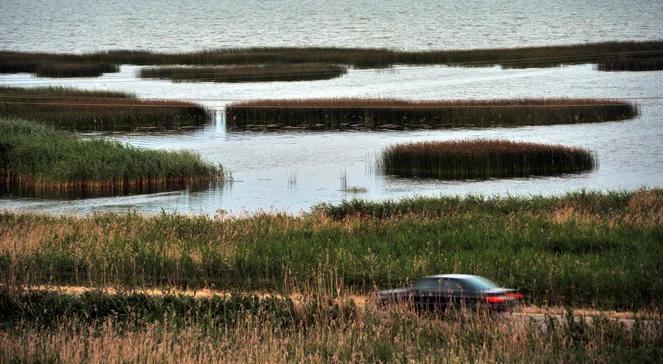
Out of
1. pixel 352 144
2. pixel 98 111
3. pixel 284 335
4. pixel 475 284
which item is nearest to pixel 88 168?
pixel 352 144

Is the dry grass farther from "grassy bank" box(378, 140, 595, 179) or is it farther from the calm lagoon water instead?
"grassy bank" box(378, 140, 595, 179)

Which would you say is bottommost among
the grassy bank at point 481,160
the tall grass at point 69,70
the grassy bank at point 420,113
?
the tall grass at point 69,70

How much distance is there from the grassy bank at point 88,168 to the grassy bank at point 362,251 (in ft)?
44.2

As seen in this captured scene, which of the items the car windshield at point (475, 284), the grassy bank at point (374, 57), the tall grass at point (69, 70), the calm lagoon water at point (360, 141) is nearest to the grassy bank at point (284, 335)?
the car windshield at point (475, 284)

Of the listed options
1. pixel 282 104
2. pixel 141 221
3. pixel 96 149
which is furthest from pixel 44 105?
pixel 141 221

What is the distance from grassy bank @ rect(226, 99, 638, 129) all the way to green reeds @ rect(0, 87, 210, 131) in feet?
10.6

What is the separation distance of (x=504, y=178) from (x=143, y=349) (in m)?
34.6

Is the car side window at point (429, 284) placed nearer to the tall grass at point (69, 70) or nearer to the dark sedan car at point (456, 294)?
the dark sedan car at point (456, 294)

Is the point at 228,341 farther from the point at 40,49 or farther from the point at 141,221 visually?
the point at 40,49

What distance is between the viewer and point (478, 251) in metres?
25.6

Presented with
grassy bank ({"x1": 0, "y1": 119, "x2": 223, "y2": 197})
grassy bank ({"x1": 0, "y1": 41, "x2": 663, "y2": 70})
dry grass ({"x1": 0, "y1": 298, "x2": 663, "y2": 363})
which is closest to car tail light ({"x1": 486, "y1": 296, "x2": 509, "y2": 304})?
dry grass ({"x1": 0, "y1": 298, "x2": 663, "y2": 363})

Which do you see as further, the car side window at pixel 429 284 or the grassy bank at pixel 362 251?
the grassy bank at pixel 362 251

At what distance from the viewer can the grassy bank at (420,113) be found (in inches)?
2694

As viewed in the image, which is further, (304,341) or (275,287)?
(275,287)
